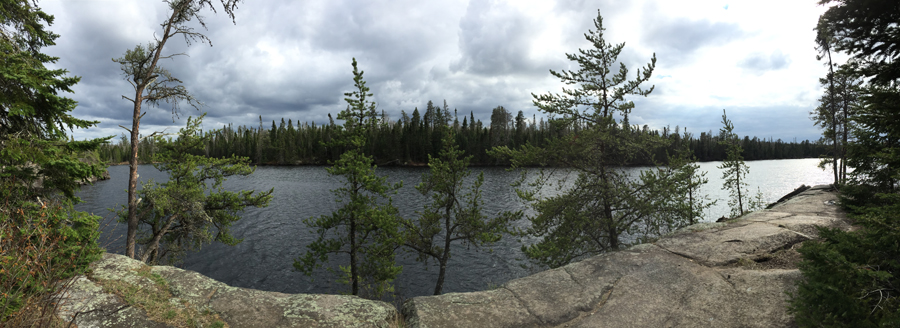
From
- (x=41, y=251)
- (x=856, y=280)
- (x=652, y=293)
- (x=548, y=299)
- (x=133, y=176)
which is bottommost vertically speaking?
(x=548, y=299)

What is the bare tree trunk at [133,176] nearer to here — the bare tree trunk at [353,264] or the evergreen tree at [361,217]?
the evergreen tree at [361,217]

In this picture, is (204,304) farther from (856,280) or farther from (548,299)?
(856,280)

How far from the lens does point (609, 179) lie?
12.4 meters

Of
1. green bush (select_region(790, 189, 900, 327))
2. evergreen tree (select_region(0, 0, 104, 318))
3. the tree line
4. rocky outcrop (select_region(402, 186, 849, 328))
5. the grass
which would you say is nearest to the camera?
green bush (select_region(790, 189, 900, 327))

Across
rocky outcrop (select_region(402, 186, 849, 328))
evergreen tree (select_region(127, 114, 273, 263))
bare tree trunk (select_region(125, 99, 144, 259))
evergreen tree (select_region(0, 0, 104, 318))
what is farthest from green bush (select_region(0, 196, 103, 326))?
evergreen tree (select_region(127, 114, 273, 263))

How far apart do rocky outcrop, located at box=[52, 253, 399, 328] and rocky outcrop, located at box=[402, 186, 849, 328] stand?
997 mm

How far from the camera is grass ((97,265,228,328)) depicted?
17.2 ft

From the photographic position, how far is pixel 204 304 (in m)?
5.83

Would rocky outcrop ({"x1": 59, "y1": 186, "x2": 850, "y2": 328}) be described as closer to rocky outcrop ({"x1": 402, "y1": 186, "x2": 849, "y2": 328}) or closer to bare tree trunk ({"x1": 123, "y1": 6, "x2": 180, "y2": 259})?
rocky outcrop ({"x1": 402, "y1": 186, "x2": 849, "y2": 328})

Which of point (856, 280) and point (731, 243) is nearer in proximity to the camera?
point (856, 280)

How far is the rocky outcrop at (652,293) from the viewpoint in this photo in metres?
5.40

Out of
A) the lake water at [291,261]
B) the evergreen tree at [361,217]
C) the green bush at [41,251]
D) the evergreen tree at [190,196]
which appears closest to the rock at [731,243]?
the lake water at [291,261]

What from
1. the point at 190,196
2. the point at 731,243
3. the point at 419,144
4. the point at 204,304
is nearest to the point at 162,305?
the point at 204,304

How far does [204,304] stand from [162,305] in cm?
56
